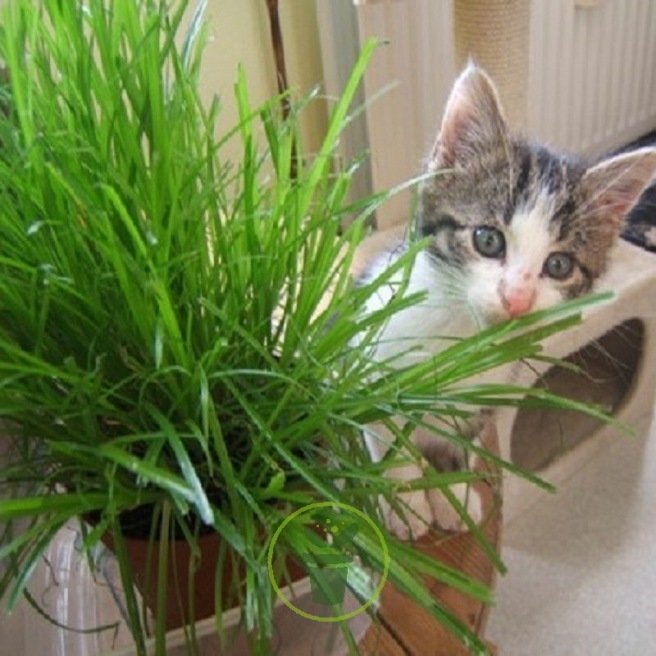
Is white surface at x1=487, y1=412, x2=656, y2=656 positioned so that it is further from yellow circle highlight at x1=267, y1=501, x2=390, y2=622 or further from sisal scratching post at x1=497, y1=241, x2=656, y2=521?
yellow circle highlight at x1=267, y1=501, x2=390, y2=622

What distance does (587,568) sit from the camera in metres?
1.18

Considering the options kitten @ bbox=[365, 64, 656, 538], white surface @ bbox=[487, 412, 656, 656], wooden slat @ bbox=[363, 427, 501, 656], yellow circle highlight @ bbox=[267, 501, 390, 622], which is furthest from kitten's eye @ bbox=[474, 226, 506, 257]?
white surface @ bbox=[487, 412, 656, 656]

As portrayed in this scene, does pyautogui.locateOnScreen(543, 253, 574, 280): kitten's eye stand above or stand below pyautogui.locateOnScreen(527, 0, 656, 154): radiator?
above

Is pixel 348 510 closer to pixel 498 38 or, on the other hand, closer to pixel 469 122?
pixel 469 122

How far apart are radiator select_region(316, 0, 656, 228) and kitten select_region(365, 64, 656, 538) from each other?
50 cm

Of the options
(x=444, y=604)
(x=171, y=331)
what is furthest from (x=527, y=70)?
(x=171, y=331)

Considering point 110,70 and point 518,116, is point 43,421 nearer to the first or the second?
point 110,70

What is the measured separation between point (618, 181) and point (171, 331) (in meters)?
0.48

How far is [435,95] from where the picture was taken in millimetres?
1479

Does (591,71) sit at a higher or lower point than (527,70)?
lower

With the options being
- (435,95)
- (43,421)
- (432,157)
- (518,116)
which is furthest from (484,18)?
(43,421)

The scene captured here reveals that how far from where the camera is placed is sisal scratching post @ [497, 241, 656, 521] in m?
1.16

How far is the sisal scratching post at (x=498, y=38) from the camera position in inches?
43.9

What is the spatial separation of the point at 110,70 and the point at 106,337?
134 mm
